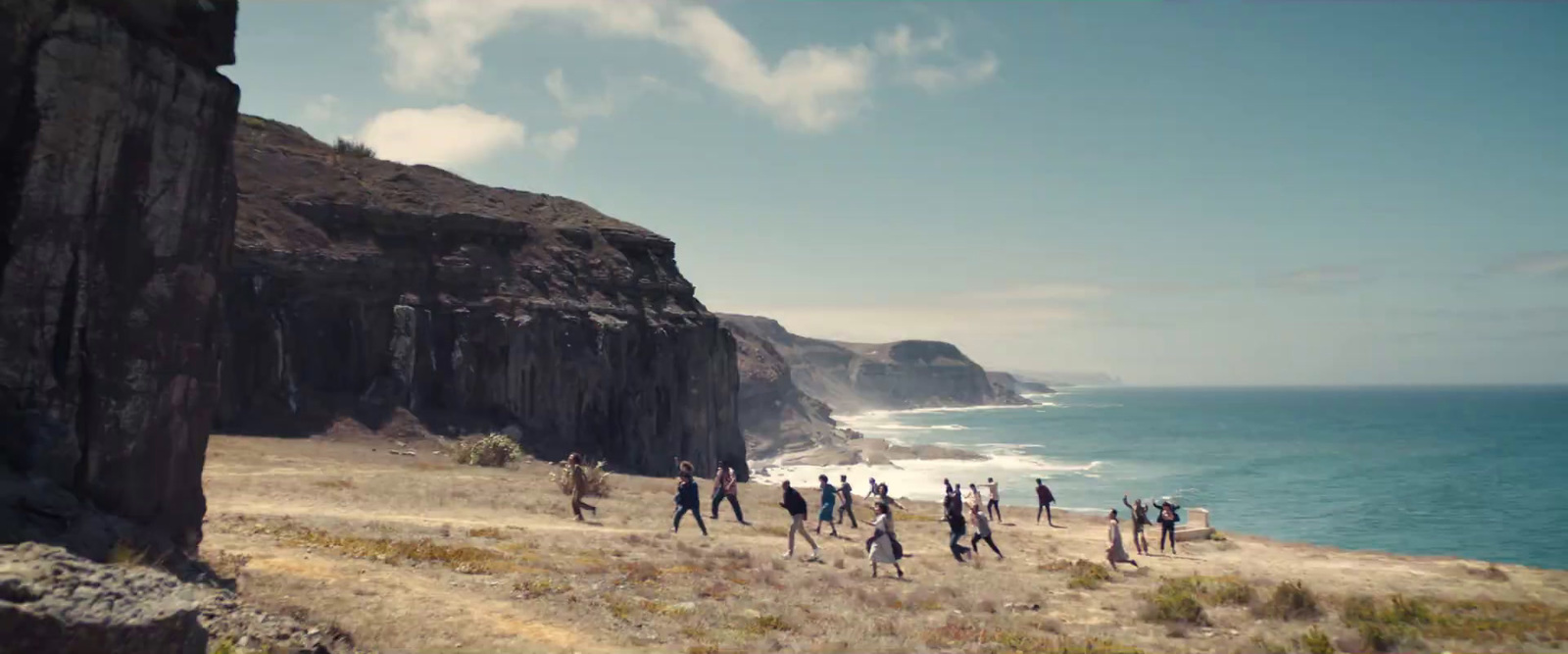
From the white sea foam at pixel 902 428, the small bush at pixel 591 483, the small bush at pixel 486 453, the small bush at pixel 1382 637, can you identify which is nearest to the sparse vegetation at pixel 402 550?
the small bush at pixel 591 483

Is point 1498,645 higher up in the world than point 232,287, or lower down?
lower down

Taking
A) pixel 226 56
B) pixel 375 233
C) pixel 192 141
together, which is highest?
pixel 375 233

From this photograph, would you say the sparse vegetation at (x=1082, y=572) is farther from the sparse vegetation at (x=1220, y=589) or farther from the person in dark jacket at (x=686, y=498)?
the person in dark jacket at (x=686, y=498)

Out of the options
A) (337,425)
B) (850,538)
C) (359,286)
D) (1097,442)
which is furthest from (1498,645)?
(1097,442)

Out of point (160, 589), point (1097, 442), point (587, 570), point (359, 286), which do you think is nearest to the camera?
point (160, 589)

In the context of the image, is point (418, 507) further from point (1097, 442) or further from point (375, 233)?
point (1097, 442)

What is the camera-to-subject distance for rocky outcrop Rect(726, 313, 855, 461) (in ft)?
392

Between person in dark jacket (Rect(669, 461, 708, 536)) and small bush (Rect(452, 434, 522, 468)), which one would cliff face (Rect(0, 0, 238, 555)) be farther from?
small bush (Rect(452, 434, 522, 468))

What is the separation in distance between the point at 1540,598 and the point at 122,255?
2802 centimetres

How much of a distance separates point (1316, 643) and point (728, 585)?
32.1ft

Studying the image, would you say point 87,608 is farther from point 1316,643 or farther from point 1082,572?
point 1082,572

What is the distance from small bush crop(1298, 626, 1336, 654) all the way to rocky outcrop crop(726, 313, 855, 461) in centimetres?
9901

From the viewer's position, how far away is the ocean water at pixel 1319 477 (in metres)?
57.4

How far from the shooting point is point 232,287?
40031mm
